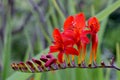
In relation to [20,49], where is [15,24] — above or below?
above

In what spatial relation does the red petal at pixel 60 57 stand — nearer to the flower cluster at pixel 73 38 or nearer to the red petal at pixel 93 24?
the flower cluster at pixel 73 38

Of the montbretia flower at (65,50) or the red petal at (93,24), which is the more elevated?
the red petal at (93,24)

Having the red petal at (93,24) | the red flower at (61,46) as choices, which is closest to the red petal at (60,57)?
the red flower at (61,46)

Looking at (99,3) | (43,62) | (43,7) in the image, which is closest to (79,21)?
(43,62)

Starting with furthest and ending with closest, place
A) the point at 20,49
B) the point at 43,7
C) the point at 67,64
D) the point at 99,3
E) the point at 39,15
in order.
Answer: the point at 20,49 < the point at 99,3 < the point at 43,7 < the point at 39,15 < the point at 67,64

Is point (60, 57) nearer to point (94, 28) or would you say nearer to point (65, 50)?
point (65, 50)

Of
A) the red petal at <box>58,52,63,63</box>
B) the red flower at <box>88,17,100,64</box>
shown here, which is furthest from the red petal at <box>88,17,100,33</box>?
the red petal at <box>58,52,63,63</box>

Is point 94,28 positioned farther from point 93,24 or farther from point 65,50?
point 65,50

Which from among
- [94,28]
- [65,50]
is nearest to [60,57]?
[65,50]

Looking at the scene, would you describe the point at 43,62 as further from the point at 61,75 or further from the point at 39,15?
the point at 39,15

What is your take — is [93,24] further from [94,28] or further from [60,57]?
[60,57]

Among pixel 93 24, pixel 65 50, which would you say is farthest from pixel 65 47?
pixel 93 24
